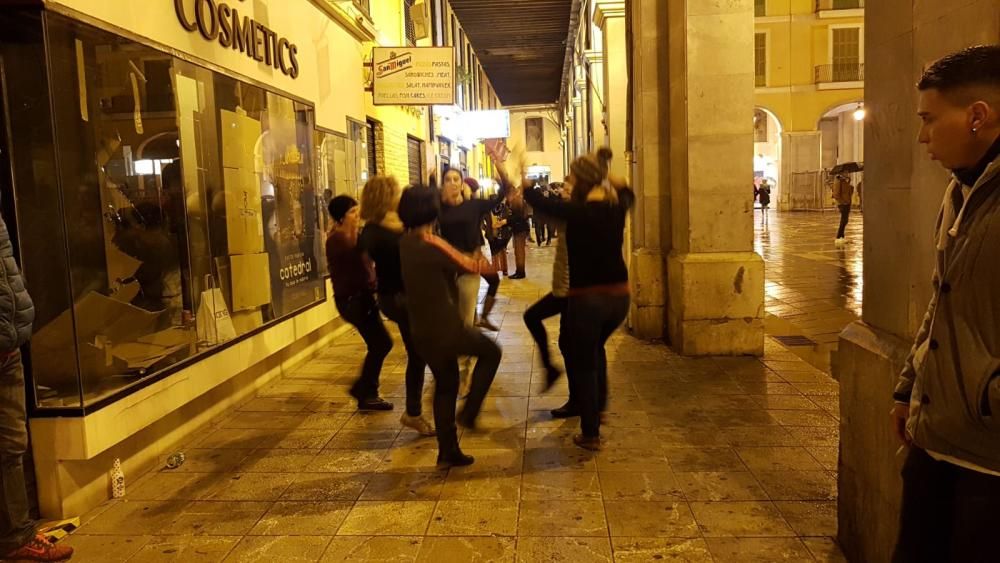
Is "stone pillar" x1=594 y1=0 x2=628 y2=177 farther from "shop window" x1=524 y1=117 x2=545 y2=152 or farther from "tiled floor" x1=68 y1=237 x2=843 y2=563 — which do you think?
"shop window" x1=524 y1=117 x2=545 y2=152

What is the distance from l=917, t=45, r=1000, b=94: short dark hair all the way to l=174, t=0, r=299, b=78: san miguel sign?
5.03 m

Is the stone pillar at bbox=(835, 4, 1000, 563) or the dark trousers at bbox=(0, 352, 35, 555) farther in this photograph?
the dark trousers at bbox=(0, 352, 35, 555)

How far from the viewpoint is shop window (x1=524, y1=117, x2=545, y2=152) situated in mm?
53375

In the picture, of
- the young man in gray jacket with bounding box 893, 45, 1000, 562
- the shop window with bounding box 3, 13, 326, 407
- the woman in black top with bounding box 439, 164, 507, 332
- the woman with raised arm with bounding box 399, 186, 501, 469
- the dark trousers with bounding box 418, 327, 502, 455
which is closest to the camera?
the young man in gray jacket with bounding box 893, 45, 1000, 562

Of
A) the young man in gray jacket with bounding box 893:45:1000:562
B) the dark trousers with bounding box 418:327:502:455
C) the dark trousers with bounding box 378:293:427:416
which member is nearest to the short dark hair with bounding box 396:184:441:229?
the dark trousers with bounding box 418:327:502:455

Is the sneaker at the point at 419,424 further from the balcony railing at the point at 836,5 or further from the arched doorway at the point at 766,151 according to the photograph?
the arched doorway at the point at 766,151

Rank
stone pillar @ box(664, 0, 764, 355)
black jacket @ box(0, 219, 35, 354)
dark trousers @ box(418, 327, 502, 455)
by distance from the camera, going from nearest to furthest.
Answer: black jacket @ box(0, 219, 35, 354) → dark trousers @ box(418, 327, 502, 455) → stone pillar @ box(664, 0, 764, 355)

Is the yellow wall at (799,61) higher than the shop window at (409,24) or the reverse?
higher

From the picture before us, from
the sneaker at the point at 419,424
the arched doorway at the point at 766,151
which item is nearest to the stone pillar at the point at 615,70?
the sneaker at the point at 419,424

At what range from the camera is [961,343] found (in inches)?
77.9

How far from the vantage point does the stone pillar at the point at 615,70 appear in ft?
35.9

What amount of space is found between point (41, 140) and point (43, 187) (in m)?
0.26

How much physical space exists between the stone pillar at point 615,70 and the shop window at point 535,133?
41942mm

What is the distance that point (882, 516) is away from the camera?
3.00 metres
